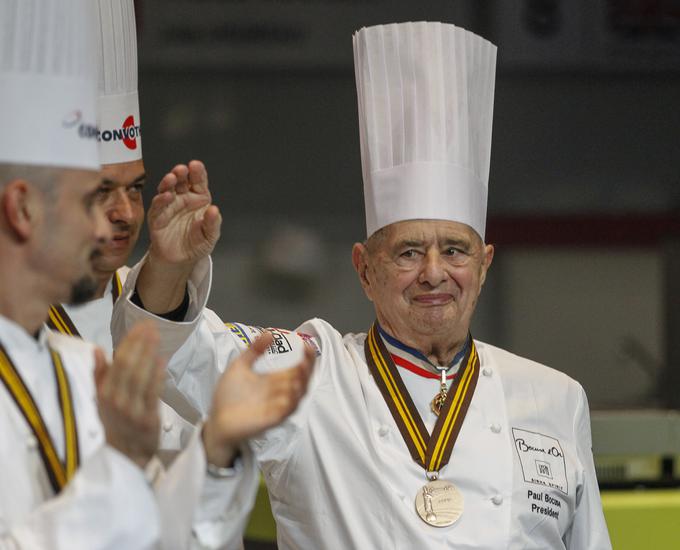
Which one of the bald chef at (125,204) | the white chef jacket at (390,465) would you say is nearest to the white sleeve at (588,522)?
the white chef jacket at (390,465)

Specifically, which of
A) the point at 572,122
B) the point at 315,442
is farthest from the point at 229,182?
the point at 315,442

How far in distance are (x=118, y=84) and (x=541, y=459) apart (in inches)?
44.2

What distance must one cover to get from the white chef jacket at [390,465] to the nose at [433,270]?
0.19 metres

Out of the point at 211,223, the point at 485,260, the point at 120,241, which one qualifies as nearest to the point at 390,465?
the point at 485,260

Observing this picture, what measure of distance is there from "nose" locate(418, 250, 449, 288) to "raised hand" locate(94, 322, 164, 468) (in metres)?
0.95

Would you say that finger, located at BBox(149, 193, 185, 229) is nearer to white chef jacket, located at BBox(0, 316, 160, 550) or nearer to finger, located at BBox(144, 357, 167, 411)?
white chef jacket, located at BBox(0, 316, 160, 550)

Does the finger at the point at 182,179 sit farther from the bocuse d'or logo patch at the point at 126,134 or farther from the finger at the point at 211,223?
the bocuse d'or logo patch at the point at 126,134

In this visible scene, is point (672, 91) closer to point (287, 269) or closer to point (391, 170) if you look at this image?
point (287, 269)

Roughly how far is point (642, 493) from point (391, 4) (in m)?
1.86

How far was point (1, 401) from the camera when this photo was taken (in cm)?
149

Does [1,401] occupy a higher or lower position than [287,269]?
higher

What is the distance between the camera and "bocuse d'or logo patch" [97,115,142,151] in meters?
2.47

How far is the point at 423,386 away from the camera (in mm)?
2375

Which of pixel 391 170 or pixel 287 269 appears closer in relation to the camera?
pixel 391 170
